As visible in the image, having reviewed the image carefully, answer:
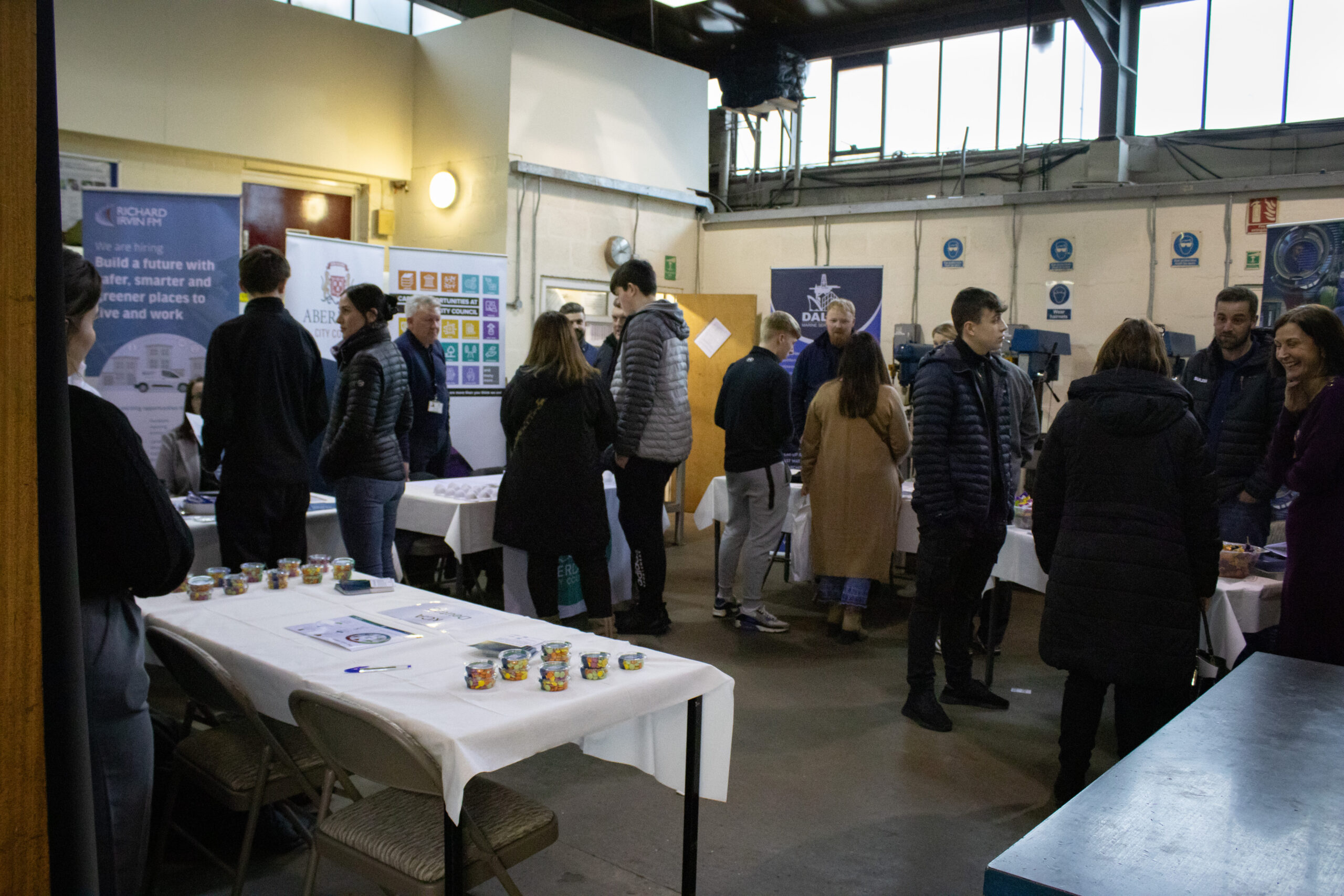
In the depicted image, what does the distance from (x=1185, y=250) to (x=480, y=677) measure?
22.9 ft

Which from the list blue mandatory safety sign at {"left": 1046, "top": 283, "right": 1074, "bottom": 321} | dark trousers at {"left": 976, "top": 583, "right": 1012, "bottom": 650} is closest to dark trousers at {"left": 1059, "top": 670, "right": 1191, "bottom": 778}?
dark trousers at {"left": 976, "top": 583, "right": 1012, "bottom": 650}

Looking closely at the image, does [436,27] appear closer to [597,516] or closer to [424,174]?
[424,174]

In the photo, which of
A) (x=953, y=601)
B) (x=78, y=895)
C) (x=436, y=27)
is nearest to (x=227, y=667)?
(x=78, y=895)

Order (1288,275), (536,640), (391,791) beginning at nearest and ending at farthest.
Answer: (391,791) → (536,640) → (1288,275)

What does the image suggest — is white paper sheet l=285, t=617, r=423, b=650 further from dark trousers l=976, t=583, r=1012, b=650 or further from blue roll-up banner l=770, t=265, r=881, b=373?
blue roll-up banner l=770, t=265, r=881, b=373

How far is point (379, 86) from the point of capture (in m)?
8.41

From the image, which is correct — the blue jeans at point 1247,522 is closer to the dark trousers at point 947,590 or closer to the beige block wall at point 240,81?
the dark trousers at point 947,590

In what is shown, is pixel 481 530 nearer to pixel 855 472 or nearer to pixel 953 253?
pixel 855 472

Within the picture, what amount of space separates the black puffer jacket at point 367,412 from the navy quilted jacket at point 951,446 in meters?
1.99

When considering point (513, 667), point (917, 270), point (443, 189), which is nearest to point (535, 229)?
point (443, 189)

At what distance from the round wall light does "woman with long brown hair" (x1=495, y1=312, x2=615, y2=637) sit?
4788 millimetres

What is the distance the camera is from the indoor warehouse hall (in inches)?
68.5

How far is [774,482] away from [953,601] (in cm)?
131

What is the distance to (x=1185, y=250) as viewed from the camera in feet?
24.1
